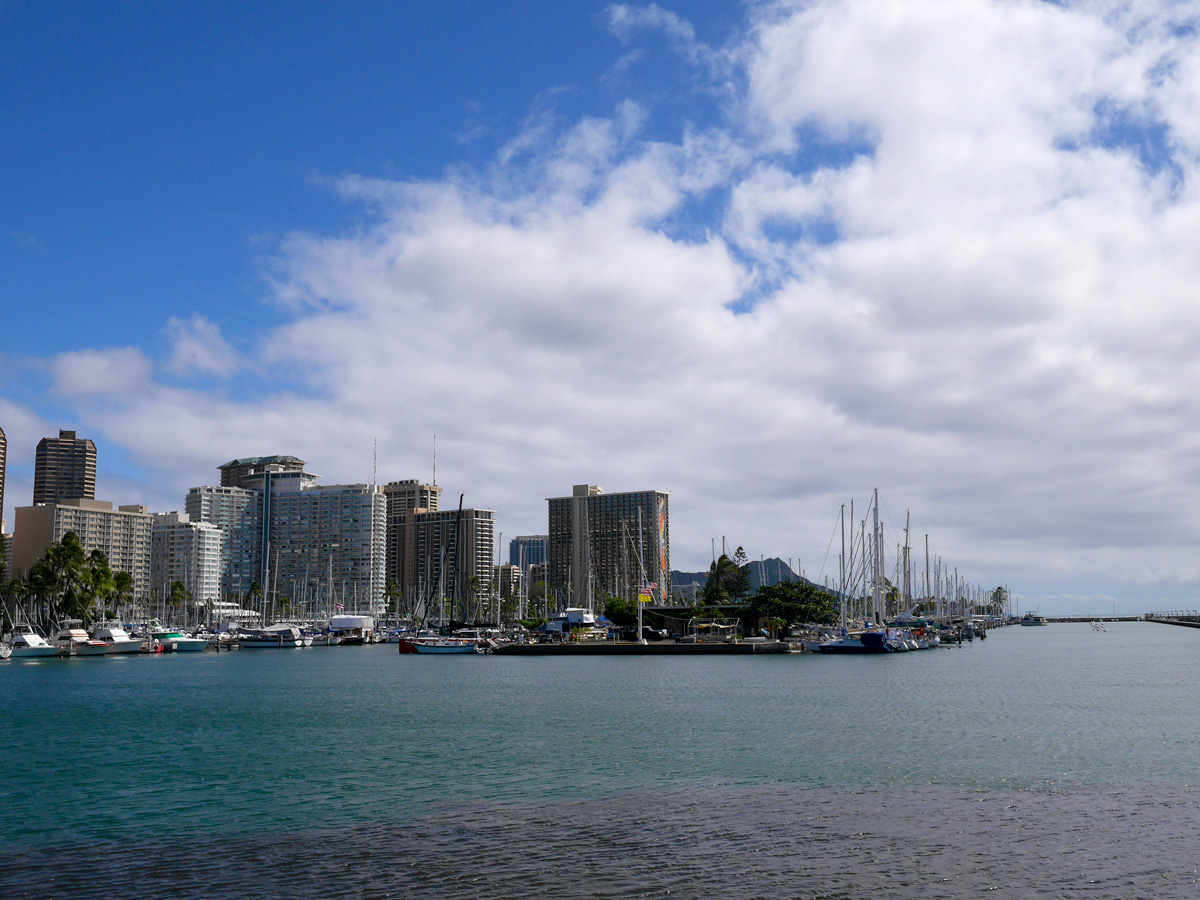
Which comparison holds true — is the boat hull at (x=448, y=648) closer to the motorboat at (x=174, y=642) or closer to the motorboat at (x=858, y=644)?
the motorboat at (x=174, y=642)

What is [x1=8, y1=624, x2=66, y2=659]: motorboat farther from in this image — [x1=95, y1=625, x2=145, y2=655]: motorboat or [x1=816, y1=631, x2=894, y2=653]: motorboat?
[x1=816, y1=631, x2=894, y2=653]: motorboat

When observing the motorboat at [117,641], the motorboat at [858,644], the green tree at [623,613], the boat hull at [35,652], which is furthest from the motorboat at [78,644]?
the motorboat at [858,644]

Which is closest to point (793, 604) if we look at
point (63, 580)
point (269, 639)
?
point (269, 639)

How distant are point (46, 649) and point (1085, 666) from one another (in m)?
134

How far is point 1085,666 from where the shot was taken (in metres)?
111

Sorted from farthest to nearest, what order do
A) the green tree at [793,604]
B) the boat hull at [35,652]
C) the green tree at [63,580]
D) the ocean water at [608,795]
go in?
the green tree at [63,580]
the green tree at [793,604]
the boat hull at [35,652]
the ocean water at [608,795]

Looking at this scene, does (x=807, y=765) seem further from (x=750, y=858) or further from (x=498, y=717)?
(x=498, y=717)

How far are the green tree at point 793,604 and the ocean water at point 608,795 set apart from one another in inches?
3023

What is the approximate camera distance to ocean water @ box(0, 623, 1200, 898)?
75.9 feet

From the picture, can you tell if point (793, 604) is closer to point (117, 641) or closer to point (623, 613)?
point (623, 613)

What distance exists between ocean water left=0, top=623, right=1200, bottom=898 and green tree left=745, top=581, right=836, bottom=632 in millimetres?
76792

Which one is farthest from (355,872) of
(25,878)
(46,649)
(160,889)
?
(46,649)

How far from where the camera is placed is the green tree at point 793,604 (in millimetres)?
148750

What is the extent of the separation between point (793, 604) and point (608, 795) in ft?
393
